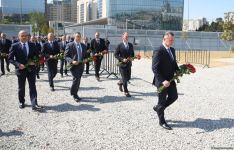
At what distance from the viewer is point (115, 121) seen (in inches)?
338

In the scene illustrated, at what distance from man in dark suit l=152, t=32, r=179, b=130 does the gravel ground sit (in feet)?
1.77

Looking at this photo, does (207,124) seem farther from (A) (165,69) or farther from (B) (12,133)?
(B) (12,133)

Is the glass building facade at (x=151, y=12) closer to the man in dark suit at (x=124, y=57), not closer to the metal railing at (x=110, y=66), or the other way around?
the metal railing at (x=110, y=66)

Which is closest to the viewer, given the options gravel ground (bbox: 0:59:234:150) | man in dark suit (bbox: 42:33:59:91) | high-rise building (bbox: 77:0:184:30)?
gravel ground (bbox: 0:59:234:150)

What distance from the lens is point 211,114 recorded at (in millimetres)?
9406

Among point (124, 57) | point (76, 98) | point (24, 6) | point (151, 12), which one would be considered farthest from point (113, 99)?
point (151, 12)

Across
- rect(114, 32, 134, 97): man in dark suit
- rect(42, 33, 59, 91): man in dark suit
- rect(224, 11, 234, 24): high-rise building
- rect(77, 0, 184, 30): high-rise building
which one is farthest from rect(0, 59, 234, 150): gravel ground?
rect(77, 0, 184, 30): high-rise building

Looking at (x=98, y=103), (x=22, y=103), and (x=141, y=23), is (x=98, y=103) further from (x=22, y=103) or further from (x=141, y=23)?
(x=141, y=23)

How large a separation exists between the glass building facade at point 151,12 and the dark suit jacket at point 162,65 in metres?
100

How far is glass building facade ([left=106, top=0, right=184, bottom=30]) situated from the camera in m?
108

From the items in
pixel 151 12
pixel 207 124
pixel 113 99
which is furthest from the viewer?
pixel 151 12

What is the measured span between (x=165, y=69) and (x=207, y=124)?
64.2 inches

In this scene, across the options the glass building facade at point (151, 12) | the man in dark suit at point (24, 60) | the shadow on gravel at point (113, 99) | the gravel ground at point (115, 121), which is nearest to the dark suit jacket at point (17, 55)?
the man in dark suit at point (24, 60)

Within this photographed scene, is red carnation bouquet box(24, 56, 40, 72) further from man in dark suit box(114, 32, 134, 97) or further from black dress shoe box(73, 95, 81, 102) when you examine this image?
man in dark suit box(114, 32, 134, 97)
